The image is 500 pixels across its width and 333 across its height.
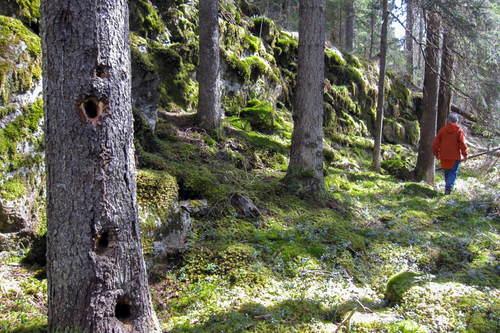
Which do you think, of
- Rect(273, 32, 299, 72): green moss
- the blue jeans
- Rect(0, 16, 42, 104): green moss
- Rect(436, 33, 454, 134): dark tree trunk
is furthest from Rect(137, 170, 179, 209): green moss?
Rect(273, 32, 299, 72): green moss

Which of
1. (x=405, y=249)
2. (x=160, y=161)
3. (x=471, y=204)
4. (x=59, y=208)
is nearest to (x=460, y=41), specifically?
(x=471, y=204)

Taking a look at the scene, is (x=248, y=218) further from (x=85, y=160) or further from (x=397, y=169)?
(x=397, y=169)

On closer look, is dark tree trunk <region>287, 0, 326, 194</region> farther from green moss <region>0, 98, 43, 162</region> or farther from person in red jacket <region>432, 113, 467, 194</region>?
green moss <region>0, 98, 43, 162</region>

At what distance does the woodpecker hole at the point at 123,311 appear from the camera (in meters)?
2.79

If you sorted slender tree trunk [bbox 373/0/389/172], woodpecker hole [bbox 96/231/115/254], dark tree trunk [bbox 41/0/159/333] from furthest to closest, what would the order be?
1. slender tree trunk [bbox 373/0/389/172]
2. woodpecker hole [bbox 96/231/115/254]
3. dark tree trunk [bbox 41/0/159/333]

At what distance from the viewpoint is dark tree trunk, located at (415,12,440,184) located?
998 cm

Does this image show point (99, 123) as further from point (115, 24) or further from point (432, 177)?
point (432, 177)

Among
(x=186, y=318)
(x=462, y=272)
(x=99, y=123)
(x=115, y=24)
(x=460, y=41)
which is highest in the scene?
(x=460, y=41)

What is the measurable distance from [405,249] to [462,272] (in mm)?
1070

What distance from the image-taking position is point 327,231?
18.6 ft

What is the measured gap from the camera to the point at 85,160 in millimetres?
2584

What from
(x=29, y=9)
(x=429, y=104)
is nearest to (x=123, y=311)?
(x=29, y=9)

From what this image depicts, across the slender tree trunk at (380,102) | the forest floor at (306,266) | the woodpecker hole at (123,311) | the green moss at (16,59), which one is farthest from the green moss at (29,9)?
the slender tree trunk at (380,102)

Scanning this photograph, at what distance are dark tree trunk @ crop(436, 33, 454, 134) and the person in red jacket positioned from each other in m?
1.41
